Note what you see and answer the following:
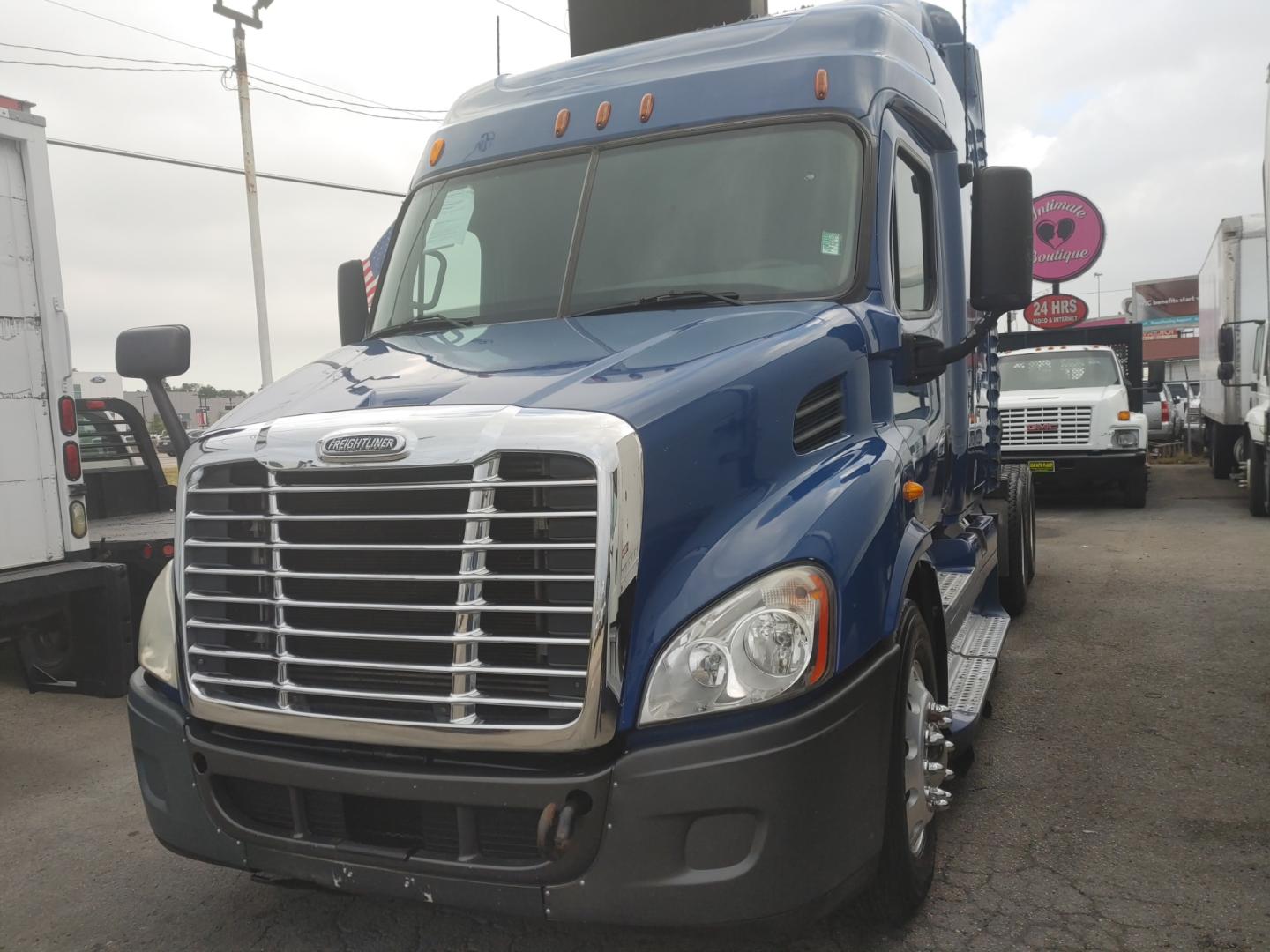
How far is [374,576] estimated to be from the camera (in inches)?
107

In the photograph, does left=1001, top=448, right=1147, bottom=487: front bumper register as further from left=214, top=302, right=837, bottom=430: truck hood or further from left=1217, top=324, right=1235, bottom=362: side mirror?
left=214, top=302, right=837, bottom=430: truck hood

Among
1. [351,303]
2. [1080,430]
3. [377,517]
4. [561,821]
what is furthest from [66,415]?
[1080,430]

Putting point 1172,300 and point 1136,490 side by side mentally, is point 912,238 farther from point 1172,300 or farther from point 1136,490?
point 1172,300

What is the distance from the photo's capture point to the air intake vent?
3098 millimetres

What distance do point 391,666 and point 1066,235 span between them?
17669 mm

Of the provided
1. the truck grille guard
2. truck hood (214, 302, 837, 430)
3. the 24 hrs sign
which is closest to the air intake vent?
truck hood (214, 302, 837, 430)

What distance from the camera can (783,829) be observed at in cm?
250

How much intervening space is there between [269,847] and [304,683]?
44cm

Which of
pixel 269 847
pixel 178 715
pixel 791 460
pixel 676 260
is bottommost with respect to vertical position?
pixel 269 847

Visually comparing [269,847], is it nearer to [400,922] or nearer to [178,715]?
[178,715]

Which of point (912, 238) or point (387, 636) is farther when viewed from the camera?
point (912, 238)

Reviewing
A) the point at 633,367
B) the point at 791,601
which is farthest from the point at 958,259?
the point at 791,601

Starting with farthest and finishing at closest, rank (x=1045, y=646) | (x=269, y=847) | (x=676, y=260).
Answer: (x=1045, y=646) < (x=676, y=260) < (x=269, y=847)

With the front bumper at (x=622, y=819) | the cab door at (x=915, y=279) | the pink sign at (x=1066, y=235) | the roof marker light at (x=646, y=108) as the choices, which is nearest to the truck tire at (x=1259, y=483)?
the pink sign at (x=1066, y=235)
